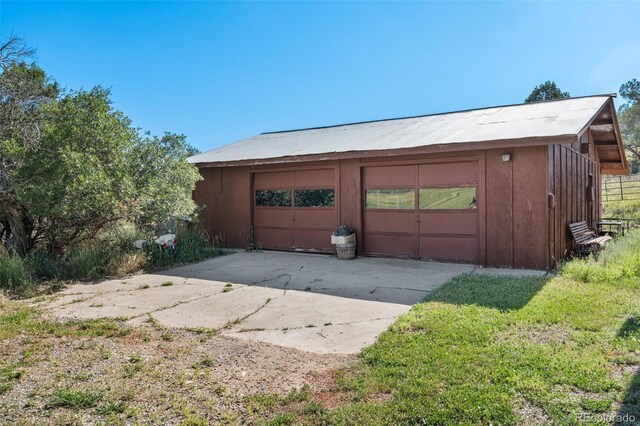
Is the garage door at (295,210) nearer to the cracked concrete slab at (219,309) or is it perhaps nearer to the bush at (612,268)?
the cracked concrete slab at (219,309)

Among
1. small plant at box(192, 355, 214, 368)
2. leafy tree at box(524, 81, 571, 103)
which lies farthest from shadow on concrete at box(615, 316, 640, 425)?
leafy tree at box(524, 81, 571, 103)

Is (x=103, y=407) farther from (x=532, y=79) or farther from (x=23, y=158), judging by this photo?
(x=532, y=79)

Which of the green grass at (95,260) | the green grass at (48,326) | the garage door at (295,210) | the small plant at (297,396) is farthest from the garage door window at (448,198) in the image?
the green grass at (48,326)

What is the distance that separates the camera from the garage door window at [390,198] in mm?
8852

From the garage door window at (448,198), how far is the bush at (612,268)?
2.11 metres

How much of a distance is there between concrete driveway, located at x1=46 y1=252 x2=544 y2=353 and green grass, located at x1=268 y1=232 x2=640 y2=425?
1.87 feet

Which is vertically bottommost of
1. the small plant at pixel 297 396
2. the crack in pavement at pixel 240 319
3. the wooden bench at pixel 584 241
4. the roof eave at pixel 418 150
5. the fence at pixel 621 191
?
the small plant at pixel 297 396

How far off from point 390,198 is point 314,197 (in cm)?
212

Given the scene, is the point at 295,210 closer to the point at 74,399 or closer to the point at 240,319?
the point at 240,319

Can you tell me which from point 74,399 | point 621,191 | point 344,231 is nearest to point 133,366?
point 74,399

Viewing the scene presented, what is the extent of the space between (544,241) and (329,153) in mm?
4823

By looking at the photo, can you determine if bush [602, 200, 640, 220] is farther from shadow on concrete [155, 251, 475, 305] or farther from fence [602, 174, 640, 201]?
shadow on concrete [155, 251, 475, 305]

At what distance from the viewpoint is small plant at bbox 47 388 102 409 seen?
282cm

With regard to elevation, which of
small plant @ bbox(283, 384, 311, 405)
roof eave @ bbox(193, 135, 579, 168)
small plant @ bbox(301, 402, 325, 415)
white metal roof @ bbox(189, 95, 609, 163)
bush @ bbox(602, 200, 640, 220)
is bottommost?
small plant @ bbox(283, 384, 311, 405)
